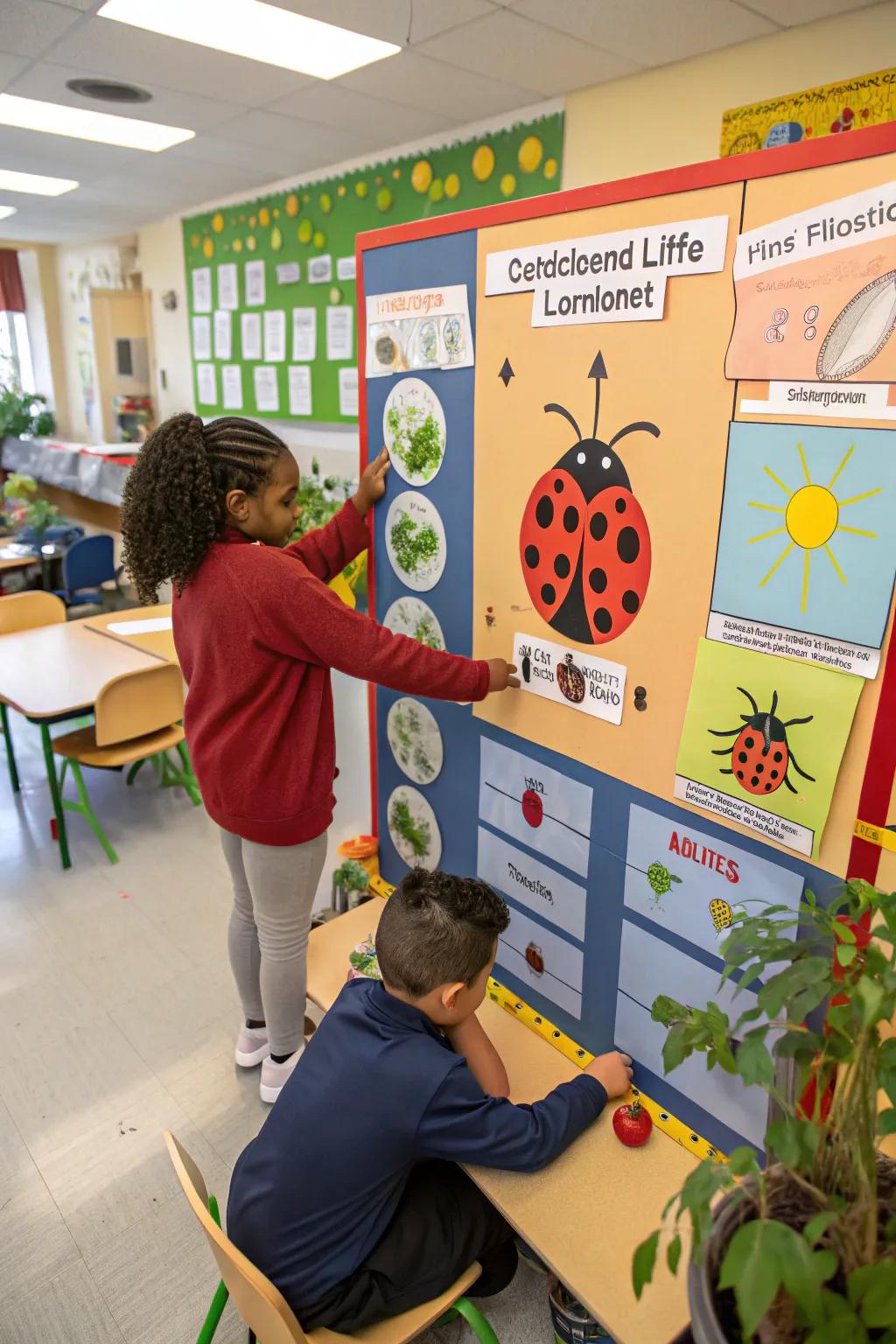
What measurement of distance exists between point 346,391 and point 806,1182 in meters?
4.50

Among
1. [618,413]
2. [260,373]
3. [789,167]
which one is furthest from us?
[260,373]

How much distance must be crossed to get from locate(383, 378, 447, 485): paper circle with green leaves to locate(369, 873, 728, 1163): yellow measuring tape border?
38.0 inches

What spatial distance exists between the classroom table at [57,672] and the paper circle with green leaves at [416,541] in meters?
1.61

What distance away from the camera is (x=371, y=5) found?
8.09 ft

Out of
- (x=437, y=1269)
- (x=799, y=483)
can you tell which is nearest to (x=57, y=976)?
(x=437, y=1269)

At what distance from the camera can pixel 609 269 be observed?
3.72ft

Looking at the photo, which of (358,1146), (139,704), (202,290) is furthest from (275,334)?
(358,1146)

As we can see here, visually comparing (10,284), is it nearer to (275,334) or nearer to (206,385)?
(206,385)

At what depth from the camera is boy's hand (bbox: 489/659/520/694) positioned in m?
1.41

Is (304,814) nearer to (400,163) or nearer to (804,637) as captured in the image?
(804,637)

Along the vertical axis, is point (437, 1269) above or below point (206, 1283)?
above

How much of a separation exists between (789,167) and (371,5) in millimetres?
2159

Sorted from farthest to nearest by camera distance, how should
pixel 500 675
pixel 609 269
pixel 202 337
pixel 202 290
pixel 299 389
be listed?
1. pixel 202 337
2. pixel 202 290
3. pixel 299 389
4. pixel 500 675
5. pixel 609 269

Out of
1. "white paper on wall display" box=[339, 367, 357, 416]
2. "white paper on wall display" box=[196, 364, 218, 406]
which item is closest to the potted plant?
"white paper on wall display" box=[339, 367, 357, 416]
